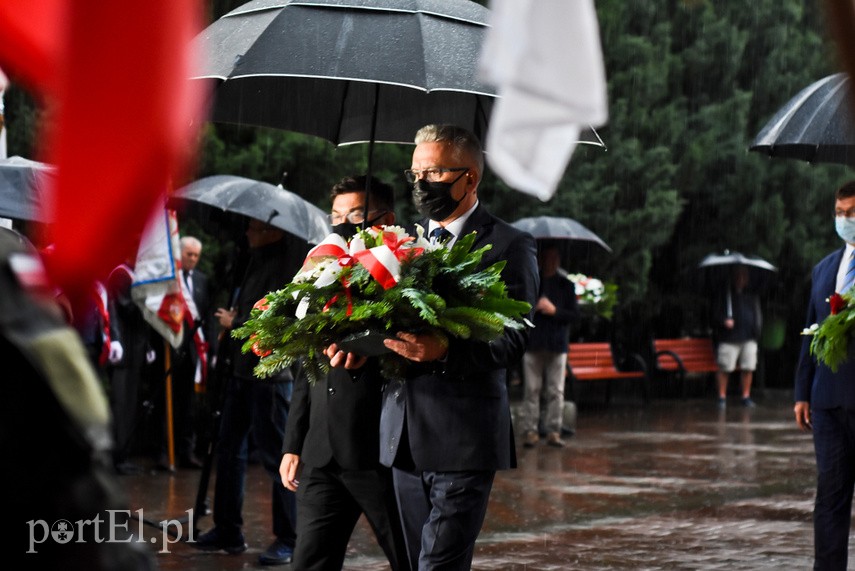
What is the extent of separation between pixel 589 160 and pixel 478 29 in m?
15.2

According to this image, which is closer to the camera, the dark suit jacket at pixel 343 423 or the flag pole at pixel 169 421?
the dark suit jacket at pixel 343 423

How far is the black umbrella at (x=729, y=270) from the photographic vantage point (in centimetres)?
2122

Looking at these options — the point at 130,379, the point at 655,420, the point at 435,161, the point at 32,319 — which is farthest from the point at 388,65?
the point at 655,420

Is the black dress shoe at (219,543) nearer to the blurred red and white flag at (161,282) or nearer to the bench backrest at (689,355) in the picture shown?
the blurred red and white flag at (161,282)

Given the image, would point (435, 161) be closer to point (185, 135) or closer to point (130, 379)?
point (185, 135)

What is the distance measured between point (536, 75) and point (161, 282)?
7464mm

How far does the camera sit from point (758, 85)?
24.3m

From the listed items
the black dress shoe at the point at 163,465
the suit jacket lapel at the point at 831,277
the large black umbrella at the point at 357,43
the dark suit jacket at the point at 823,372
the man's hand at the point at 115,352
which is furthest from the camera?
the black dress shoe at the point at 163,465

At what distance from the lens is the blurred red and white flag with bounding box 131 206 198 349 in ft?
29.1

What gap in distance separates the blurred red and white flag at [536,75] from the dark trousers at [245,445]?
6288 mm

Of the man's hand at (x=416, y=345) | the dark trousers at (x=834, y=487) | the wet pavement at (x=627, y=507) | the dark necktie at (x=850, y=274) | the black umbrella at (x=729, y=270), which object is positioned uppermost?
the dark necktie at (x=850, y=274)

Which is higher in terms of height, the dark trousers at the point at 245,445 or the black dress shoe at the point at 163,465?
the dark trousers at the point at 245,445

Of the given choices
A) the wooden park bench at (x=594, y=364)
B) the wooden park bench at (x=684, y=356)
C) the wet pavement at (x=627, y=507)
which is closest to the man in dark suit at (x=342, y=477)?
the wet pavement at (x=627, y=507)

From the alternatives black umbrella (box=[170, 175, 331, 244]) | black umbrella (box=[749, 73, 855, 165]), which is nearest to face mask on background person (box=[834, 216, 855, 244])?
black umbrella (box=[749, 73, 855, 165])
